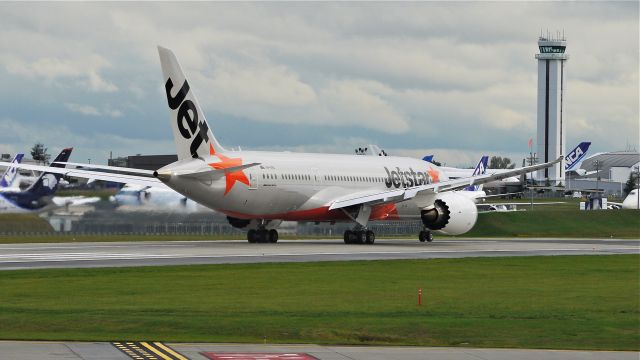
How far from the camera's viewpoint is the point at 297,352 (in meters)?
21.5

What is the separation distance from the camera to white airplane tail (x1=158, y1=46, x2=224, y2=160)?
180ft

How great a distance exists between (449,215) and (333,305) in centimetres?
3401

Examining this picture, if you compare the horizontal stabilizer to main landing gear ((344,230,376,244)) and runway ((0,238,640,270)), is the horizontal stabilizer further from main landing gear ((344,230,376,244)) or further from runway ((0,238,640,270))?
main landing gear ((344,230,376,244))

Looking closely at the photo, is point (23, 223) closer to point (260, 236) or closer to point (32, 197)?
point (32, 197)

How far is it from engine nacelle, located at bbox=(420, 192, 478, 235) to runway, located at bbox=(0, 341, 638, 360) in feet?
135

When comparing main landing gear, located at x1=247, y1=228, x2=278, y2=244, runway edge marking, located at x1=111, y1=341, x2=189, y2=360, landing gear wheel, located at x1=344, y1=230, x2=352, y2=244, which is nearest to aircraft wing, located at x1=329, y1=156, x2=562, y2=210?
landing gear wheel, located at x1=344, y1=230, x2=352, y2=244

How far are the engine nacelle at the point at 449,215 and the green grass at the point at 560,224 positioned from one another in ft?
78.9

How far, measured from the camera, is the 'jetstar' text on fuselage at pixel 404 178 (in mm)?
68750

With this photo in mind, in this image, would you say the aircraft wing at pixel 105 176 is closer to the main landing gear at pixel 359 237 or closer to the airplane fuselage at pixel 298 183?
the airplane fuselage at pixel 298 183

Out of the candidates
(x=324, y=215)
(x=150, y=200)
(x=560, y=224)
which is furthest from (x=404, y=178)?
(x=560, y=224)

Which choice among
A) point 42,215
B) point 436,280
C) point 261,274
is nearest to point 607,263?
point 436,280

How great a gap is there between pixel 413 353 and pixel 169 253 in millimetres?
30357

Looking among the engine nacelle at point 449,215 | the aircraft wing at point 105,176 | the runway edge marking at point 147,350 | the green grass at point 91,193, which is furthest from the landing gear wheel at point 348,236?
the runway edge marking at point 147,350

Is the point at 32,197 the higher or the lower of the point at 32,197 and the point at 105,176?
the lower
